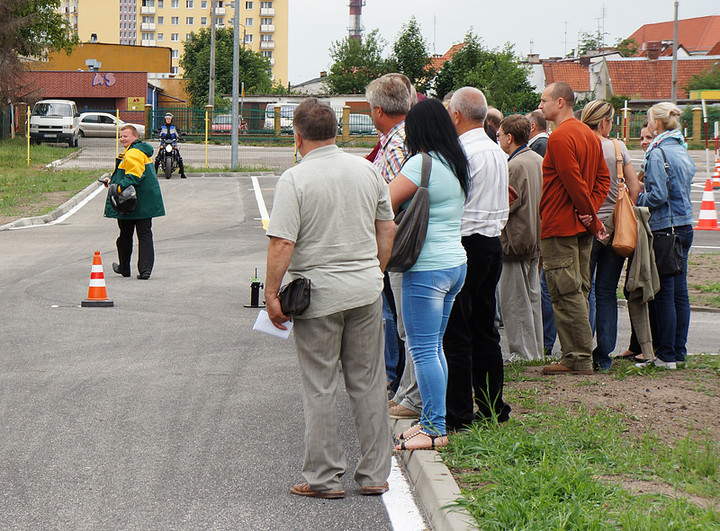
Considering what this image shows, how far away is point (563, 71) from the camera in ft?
283

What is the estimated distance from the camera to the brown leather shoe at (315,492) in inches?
185

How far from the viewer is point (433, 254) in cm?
514

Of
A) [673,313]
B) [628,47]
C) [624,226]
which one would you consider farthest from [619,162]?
[628,47]

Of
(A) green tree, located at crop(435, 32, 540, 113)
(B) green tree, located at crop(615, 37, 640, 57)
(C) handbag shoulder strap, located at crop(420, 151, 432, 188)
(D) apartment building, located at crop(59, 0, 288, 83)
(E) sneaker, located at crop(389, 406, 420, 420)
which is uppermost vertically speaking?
(D) apartment building, located at crop(59, 0, 288, 83)

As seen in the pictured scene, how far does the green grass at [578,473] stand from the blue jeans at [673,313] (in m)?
1.65

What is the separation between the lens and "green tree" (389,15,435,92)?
72438 mm

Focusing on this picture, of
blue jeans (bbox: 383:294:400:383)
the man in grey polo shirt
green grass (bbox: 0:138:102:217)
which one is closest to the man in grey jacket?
blue jeans (bbox: 383:294:400:383)

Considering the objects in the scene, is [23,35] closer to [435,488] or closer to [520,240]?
[520,240]

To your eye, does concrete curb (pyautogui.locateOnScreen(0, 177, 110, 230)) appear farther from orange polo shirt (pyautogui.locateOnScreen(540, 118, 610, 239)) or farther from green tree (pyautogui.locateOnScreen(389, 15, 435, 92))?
green tree (pyautogui.locateOnScreen(389, 15, 435, 92))

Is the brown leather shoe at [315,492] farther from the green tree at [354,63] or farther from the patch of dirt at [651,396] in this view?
the green tree at [354,63]

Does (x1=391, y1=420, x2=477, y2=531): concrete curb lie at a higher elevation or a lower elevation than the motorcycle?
lower

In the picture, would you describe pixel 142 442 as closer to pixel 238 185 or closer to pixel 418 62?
pixel 238 185

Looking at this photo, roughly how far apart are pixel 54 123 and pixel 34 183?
1839 centimetres

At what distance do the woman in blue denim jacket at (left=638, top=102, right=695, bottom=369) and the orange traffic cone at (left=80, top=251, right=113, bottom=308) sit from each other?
226 inches
